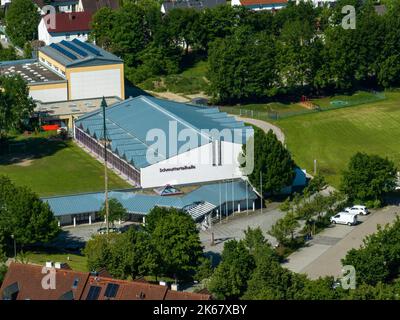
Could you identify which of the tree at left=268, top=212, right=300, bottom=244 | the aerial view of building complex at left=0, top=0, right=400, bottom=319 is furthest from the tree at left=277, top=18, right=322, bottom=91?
the tree at left=268, top=212, right=300, bottom=244

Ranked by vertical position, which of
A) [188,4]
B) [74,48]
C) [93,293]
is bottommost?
[93,293]

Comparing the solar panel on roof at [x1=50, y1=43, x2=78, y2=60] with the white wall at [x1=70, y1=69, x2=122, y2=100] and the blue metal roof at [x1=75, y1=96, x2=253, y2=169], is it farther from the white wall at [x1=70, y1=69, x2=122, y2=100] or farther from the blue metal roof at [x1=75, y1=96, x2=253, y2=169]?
the blue metal roof at [x1=75, y1=96, x2=253, y2=169]

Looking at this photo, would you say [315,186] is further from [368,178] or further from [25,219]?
[25,219]

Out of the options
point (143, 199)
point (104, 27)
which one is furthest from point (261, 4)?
point (143, 199)

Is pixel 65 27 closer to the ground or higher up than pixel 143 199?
higher up

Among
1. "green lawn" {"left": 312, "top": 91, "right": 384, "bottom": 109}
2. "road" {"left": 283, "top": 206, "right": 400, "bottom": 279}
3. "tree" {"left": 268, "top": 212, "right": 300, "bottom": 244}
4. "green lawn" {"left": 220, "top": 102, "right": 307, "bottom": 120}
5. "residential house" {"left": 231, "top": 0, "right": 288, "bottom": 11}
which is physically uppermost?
"residential house" {"left": 231, "top": 0, "right": 288, "bottom": 11}

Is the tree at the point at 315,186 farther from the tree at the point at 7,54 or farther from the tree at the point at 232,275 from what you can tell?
the tree at the point at 7,54

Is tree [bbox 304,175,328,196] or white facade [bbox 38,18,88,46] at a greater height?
white facade [bbox 38,18,88,46]

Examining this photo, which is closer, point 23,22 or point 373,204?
point 373,204
